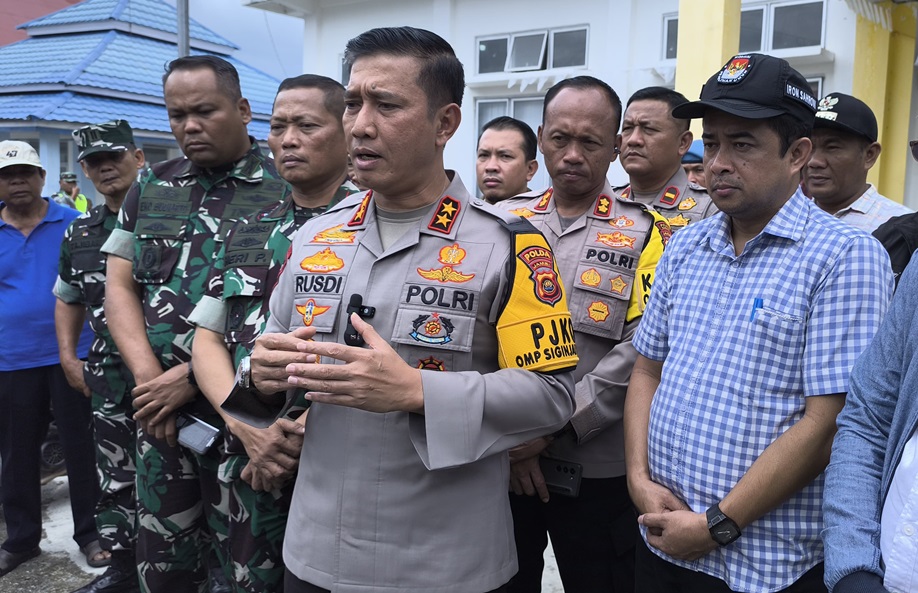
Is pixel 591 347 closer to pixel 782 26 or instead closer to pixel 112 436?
pixel 112 436

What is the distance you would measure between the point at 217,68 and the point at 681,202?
2.21 m

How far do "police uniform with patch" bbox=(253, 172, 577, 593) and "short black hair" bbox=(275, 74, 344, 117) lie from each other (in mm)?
983

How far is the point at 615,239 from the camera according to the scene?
103 inches

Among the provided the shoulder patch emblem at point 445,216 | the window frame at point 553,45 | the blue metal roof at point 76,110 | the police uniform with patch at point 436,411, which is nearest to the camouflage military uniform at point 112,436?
the police uniform with patch at point 436,411

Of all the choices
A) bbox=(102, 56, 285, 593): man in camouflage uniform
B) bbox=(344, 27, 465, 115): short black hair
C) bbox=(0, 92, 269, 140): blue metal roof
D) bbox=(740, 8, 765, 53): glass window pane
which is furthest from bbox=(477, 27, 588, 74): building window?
bbox=(344, 27, 465, 115): short black hair

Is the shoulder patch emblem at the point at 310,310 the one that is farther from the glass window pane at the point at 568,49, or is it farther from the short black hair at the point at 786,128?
the glass window pane at the point at 568,49

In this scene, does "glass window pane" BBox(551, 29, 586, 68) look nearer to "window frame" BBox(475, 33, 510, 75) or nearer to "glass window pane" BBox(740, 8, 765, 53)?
"window frame" BBox(475, 33, 510, 75)

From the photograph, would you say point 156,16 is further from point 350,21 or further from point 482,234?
point 482,234

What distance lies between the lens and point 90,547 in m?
4.03

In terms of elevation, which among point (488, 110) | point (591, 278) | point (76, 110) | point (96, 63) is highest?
point (96, 63)

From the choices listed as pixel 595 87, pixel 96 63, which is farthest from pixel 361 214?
pixel 96 63

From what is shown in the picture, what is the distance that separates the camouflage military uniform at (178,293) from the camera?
9.22ft

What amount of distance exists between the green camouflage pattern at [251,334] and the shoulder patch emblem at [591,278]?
90cm

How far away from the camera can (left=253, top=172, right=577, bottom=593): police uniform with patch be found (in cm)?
168
